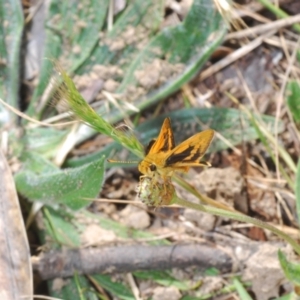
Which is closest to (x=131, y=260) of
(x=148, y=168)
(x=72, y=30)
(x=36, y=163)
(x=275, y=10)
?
(x=36, y=163)

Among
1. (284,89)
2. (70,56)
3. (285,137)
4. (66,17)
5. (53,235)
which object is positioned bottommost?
(53,235)

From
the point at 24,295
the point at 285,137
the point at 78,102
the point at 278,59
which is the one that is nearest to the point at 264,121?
the point at 285,137

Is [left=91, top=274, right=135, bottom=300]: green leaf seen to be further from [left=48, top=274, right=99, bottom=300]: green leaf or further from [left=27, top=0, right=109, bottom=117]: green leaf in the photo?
[left=27, top=0, right=109, bottom=117]: green leaf

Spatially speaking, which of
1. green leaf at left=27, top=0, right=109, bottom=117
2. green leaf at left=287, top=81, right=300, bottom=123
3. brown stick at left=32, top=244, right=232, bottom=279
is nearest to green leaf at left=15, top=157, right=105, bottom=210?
brown stick at left=32, top=244, right=232, bottom=279

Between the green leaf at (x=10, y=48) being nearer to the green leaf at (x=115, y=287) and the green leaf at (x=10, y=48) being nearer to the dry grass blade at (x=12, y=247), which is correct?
the dry grass blade at (x=12, y=247)

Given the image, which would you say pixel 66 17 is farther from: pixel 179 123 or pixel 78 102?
pixel 78 102

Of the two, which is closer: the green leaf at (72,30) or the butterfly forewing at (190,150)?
the butterfly forewing at (190,150)

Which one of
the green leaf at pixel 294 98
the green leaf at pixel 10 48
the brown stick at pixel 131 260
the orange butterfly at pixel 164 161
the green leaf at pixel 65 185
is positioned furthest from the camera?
the green leaf at pixel 10 48

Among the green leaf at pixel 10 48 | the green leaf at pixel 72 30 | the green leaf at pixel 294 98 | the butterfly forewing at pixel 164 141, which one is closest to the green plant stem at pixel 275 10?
the green leaf at pixel 294 98
